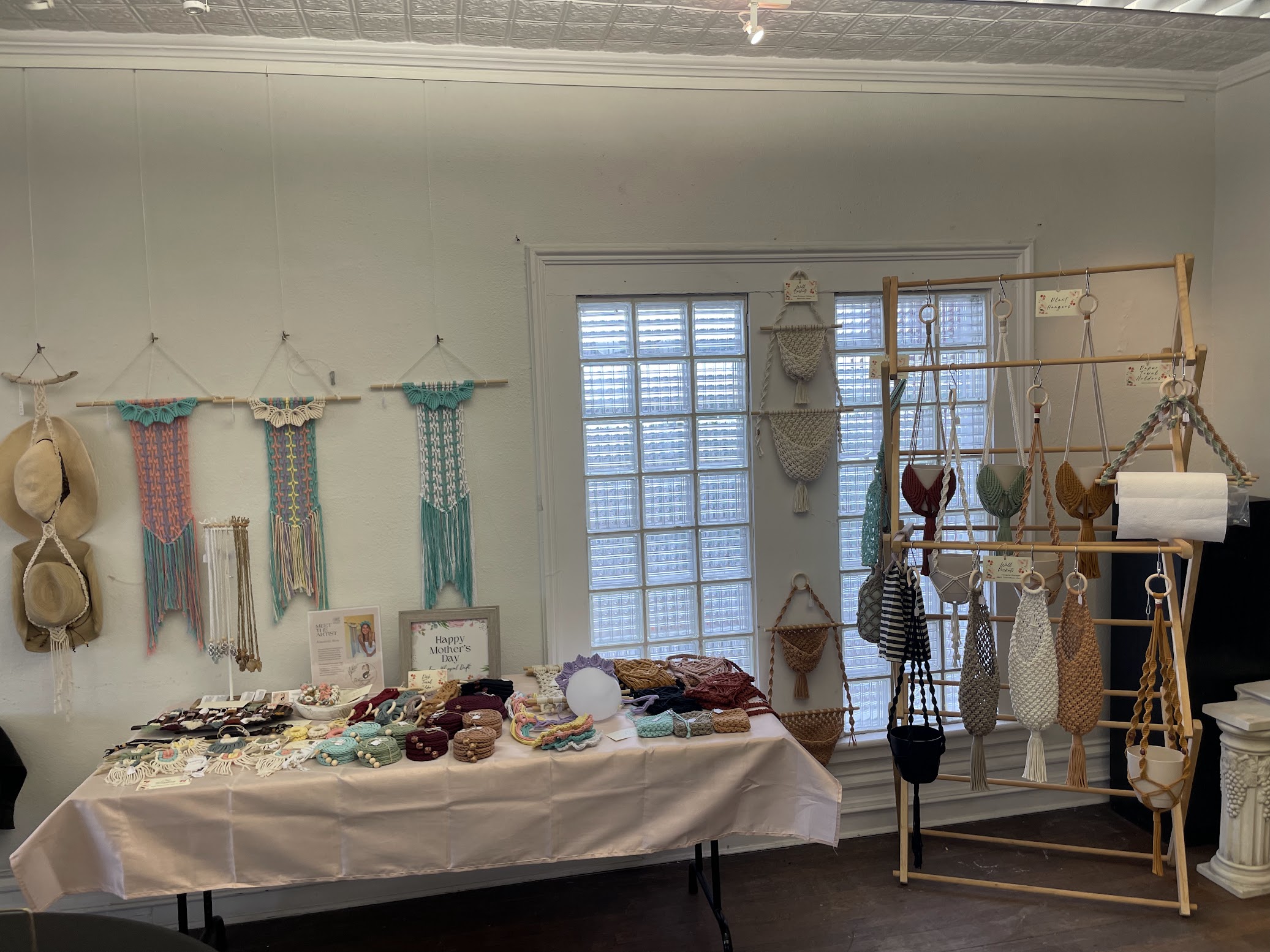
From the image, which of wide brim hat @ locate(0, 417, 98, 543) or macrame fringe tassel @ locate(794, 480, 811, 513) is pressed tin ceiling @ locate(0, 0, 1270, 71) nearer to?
wide brim hat @ locate(0, 417, 98, 543)

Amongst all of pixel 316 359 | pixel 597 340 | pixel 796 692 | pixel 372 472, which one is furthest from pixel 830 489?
pixel 316 359

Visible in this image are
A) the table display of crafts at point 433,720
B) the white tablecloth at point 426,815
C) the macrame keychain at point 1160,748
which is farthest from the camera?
the macrame keychain at point 1160,748

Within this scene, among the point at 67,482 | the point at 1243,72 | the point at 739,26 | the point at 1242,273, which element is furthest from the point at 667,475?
the point at 1243,72

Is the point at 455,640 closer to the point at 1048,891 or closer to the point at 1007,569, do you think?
the point at 1007,569

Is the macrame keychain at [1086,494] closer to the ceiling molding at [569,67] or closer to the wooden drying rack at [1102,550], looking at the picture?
the wooden drying rack at [1102,550]

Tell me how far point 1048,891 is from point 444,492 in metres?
2.54

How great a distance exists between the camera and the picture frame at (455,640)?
10.1 ft

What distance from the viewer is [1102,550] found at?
264 centimetres

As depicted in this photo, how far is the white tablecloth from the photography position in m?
2.29

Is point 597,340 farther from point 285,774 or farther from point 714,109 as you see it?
point 285,774

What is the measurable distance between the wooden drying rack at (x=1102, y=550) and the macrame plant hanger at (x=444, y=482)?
1451mm

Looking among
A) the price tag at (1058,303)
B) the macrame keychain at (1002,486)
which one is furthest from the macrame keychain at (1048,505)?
the price tag at (1058,303)

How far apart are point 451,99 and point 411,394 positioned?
1.07 metres

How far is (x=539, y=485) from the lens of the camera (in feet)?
10.6
